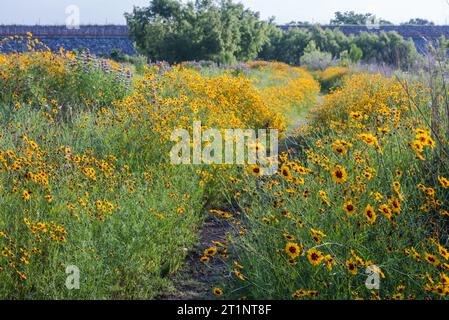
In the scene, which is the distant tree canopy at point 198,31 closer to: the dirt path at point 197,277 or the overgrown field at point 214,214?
the overgrown field at point 214,214

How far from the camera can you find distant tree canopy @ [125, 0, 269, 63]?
23844 mm

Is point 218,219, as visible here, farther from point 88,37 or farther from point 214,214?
point 88,37

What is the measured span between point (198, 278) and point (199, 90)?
4600 mm

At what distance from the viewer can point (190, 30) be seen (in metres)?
23.9

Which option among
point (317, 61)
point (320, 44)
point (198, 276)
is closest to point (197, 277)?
point (198, 276)

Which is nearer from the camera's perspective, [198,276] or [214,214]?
[198,276]

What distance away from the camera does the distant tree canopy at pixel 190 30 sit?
78.2ft

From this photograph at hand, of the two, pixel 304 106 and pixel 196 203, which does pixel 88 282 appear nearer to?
pixel 196 203

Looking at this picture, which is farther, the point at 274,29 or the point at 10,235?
the point at 274,29

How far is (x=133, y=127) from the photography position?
611 centimetres

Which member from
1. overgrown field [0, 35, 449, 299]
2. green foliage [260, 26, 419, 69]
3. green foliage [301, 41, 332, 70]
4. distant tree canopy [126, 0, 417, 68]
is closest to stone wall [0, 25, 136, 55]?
green foliage [260, 26, 419, 69]

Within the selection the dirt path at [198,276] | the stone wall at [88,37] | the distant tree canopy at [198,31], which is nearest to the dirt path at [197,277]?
the dirt path at [198,276]
